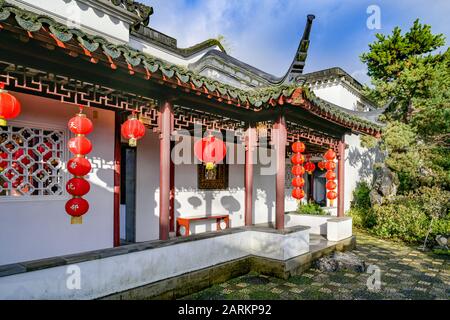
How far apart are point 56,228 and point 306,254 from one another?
181 inches

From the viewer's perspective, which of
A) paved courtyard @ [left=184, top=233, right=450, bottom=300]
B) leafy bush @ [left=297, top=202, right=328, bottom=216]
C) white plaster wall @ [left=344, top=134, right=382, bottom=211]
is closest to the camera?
paved courtyard @ [left=184, top=233, right=450, bottom=300]

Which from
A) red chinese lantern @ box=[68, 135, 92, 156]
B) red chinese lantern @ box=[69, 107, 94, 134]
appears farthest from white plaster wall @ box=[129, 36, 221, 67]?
red chinese lantern @ box=[68, 135, 92, 156]

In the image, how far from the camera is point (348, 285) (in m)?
5.51

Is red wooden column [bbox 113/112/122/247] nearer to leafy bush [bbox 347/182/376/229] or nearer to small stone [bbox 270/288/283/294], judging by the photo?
small stone [bbox 270/288/283/294]

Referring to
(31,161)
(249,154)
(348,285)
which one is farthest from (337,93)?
(31,161)

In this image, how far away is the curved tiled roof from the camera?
2850 millimetres

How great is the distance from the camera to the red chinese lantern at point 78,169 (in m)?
3.82

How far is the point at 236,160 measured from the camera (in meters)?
9.72

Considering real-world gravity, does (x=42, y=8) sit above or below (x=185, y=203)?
above

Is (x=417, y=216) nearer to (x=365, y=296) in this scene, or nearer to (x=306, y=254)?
(x=306, y=254)

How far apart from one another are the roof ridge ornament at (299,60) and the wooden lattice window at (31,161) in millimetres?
4014

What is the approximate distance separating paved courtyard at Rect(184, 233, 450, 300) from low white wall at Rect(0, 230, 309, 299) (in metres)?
0.46
